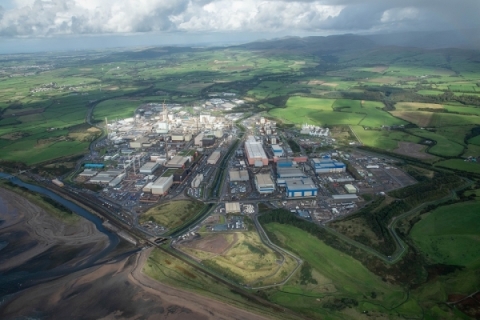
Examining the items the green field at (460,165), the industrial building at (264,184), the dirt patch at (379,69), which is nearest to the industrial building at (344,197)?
the industrial building at (264,184)

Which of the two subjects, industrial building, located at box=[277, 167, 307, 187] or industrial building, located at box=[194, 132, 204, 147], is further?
industrial building, located at box=[194, 132, 204, 147]

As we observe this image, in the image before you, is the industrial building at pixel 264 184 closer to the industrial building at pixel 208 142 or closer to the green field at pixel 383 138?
the industrial building at pixel 208 142

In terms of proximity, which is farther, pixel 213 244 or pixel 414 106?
pixel 414 106

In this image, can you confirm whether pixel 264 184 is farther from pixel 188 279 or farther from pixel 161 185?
pixel 188 279

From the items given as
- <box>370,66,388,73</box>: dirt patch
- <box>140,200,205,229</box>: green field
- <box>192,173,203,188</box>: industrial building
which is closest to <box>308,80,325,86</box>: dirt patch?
<box>370,66,388,73</box>: dirt patch

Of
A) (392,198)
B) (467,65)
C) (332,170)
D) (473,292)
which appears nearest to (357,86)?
(467,65)

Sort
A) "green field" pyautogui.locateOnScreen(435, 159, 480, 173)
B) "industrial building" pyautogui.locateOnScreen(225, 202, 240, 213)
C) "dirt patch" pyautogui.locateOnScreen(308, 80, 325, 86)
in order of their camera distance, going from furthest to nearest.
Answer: "dirt patch" pyautogui.locateOnScreen(308, 80, 325, 86) < "green field" pyautogui.locateOnScreen(435, 159, 480, 173) < "industrial building" pyautogui.locateOnScreen(225, 202, 240, 213)

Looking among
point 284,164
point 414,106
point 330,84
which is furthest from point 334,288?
point 330,84

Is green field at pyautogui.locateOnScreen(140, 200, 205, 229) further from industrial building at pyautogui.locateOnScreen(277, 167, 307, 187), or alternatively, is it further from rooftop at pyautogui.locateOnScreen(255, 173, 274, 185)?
industrial building at pyautogui.locateOnScreen(277, 167, 307, 187)

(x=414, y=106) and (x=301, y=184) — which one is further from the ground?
(x=414, y=106)
